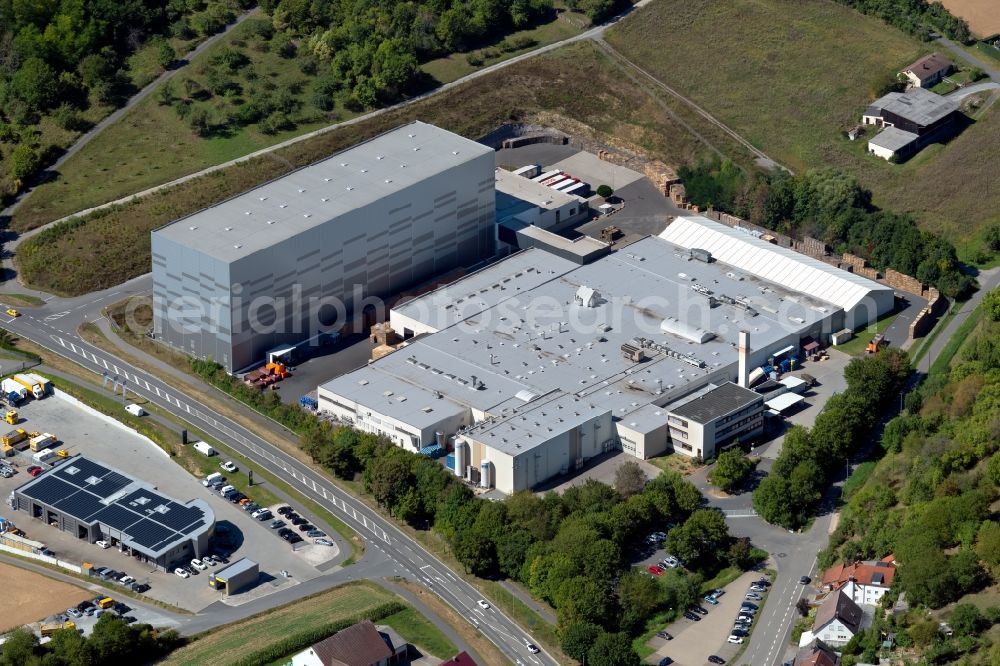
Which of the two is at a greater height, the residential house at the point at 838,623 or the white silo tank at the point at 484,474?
the residential house at the point at 838,623

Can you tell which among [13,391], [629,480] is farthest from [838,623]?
[13,391]

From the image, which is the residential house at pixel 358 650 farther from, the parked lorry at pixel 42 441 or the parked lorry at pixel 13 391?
the parked lorry at pixel 13 391

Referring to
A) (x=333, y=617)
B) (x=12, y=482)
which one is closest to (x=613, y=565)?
(x=333, y=617)

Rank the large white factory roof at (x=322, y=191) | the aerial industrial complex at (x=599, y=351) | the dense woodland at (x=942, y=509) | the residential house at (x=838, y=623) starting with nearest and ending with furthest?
the dense woodland at (x=942, y=509), the residential house at (x=838, y=623), the aerial industrial complex at (x=599, y=351), the large white factory roof at (x=322, y=191)

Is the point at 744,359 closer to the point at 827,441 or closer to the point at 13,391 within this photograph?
the point at 827,441

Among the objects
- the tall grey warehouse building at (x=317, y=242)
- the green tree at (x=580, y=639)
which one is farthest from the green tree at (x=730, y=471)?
the tall grey warehouse building at (x=317, y=242)

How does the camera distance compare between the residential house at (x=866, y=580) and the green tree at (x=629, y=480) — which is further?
the green tree at (x=629, y=480)
